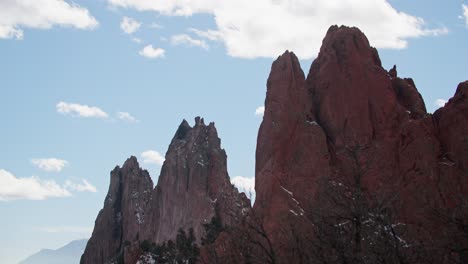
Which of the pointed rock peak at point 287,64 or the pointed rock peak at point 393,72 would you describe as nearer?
the pointed rock peak at point 393,72

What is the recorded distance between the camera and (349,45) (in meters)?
63.1

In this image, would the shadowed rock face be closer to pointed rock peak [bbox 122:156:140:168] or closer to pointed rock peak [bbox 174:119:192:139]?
pointed rock peak [bbox 174:119:192:139]

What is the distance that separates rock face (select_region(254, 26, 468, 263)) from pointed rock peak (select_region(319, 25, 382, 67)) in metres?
0.10

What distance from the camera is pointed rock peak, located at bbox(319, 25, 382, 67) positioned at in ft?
207

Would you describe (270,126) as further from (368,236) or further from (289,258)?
(368,236)

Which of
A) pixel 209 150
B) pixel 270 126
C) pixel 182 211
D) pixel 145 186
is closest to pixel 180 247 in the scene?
pixel 182 211

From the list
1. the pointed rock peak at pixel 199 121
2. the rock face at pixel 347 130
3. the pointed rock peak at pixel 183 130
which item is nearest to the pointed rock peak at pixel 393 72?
the rock face at pixel 347 130

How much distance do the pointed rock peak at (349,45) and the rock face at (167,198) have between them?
123 ft

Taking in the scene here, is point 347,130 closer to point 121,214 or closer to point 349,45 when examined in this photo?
point 349,45

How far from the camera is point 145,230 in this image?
128 m

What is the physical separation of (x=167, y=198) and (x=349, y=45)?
220 feet

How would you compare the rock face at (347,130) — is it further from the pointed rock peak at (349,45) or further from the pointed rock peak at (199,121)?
the pointed rock peak at (199,121)

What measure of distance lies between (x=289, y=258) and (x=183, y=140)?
9618 cm

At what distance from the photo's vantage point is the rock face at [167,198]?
11112cm
